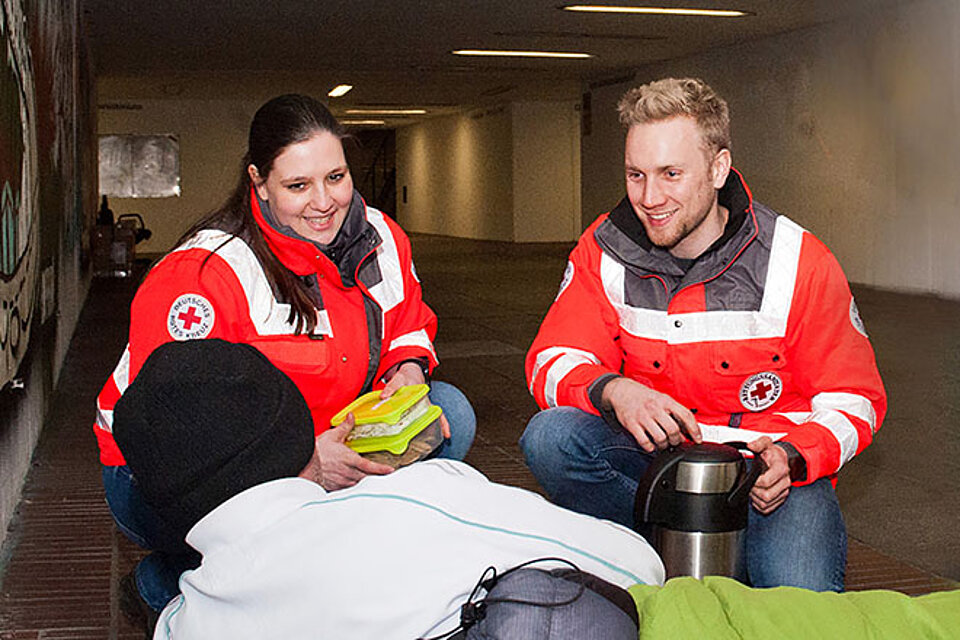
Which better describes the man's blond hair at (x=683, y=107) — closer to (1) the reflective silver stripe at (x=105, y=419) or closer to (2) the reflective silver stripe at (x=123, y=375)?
(2) the reflective silver stripe at (x=123, y=375)

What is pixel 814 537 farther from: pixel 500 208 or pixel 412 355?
pixel 500 208

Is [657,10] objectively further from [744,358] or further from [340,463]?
[340,463]

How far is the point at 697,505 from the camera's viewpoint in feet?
6.57

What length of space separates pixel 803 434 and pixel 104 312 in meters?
8.95

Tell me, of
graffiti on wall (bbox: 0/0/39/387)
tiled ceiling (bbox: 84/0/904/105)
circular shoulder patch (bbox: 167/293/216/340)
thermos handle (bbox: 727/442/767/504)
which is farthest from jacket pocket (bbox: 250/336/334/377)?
tiled ceiling (bbox: 84/0/904/105)

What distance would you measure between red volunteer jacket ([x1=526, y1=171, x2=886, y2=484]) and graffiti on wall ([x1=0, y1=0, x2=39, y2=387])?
1.66 metres

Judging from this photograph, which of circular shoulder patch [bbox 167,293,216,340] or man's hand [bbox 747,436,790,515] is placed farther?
circular shoulder patch [bbox 167,293,216,340]

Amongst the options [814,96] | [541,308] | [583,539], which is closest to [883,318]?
[541,308]

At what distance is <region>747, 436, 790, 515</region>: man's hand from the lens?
2098 mm

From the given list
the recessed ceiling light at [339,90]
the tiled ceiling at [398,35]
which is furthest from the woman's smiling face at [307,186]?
the recessed ceiling light at [339,90]

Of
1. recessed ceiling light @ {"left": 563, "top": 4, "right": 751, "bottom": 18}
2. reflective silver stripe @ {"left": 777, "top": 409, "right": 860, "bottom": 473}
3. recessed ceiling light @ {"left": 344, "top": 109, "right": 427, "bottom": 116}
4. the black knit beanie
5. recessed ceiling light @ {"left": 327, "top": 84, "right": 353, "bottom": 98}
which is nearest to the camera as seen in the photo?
the black knit beanie

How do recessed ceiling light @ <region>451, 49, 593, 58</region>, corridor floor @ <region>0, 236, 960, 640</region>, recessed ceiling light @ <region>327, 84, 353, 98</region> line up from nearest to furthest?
corridor floor @ <region>0, 236, 960, 640</region>, recessed ceiling light @ <region>451, 49, 593, 58</region>, recessed ceiling light @ <region>327, 84, 353, 98</region>

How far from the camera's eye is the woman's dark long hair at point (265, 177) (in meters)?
2.49

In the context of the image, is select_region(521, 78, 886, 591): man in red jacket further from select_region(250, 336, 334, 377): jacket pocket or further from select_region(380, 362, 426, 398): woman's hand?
select_region(250, 336, 334, 377): jacket pocket
